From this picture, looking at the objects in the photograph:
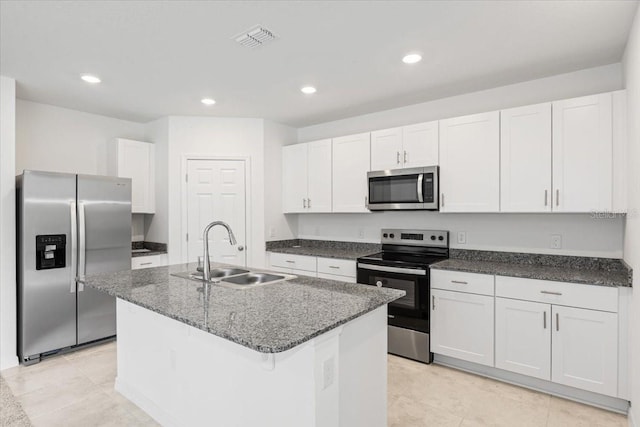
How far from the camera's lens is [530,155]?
9.41 feet

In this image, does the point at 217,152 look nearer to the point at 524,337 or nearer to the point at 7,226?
the point at 7,226

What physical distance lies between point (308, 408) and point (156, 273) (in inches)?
64.1

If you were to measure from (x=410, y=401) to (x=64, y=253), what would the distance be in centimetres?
323

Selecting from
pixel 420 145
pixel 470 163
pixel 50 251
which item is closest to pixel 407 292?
pixel 470 163

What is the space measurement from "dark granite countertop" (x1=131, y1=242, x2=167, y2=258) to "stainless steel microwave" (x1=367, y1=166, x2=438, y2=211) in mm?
2478

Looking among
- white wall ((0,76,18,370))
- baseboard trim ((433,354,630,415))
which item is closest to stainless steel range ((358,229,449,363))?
baseboard trim ((433,354,630,415))

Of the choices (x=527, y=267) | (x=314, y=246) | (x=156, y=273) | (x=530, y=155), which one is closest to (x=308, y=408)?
(x=156, y=273)

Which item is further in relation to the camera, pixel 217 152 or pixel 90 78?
pixel 217 152

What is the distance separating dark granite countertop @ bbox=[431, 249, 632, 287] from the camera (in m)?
2.48

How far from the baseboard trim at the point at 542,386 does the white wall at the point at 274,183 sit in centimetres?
236

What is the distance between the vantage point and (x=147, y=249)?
14.8ft

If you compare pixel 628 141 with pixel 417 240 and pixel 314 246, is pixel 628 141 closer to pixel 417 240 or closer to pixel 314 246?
pixel 417 240

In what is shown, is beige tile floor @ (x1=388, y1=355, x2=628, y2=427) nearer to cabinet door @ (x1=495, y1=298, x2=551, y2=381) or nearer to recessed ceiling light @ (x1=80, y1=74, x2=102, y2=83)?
cabinet door @ (x1=495, y1=298, x2=551, y2=381)

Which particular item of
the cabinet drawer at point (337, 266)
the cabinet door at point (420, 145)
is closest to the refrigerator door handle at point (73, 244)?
the cabinet drawer at point (337, 266)
